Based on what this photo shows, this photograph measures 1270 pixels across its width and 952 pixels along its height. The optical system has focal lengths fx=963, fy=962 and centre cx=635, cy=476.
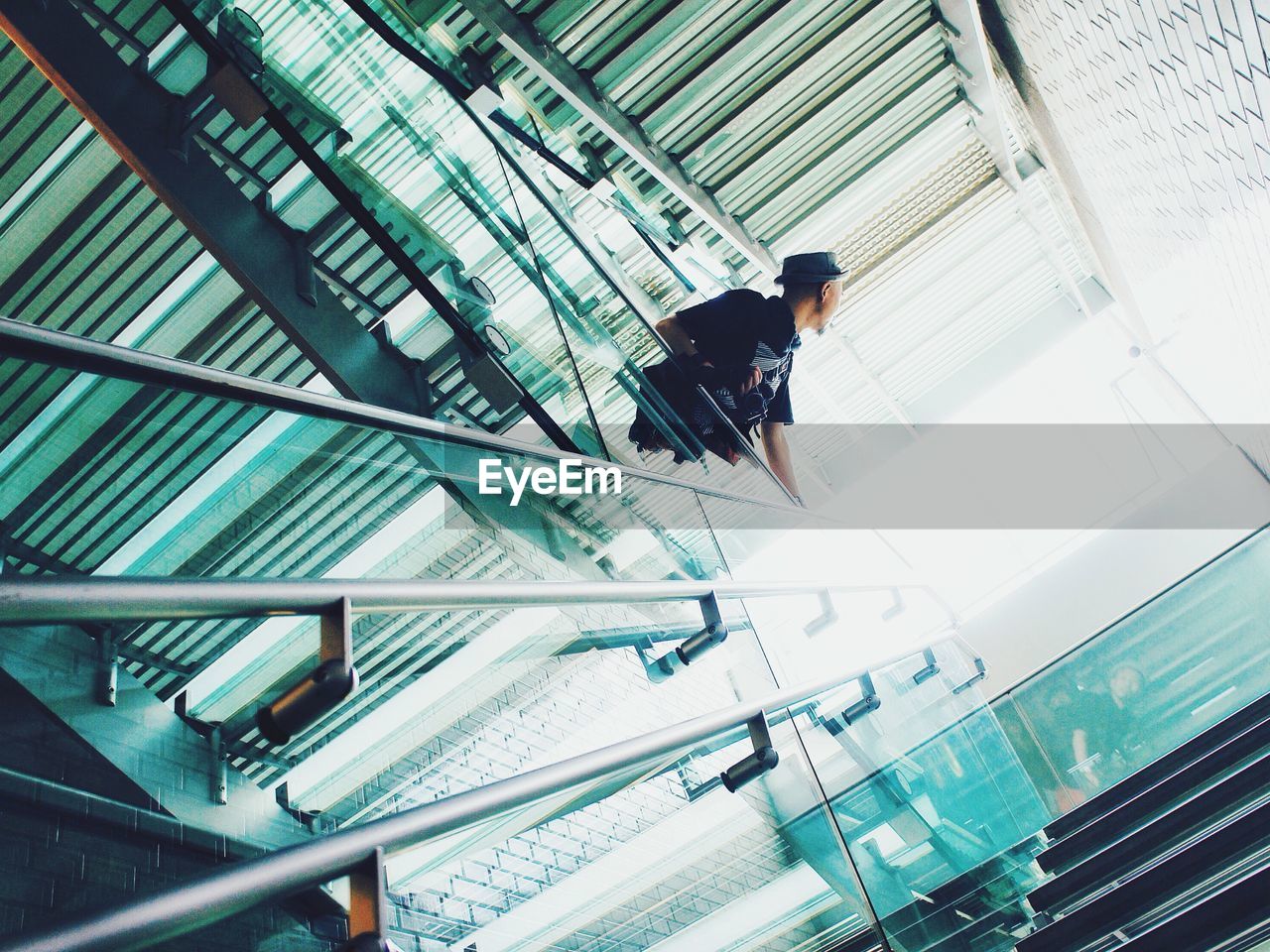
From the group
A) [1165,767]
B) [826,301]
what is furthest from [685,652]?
[1165,767]

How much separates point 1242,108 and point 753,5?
274 cm

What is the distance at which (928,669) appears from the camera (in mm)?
3963

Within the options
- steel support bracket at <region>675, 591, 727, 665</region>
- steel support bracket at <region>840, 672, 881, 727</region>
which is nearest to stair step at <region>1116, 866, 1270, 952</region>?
steel support bracket at <region>840, 672, 881, 727</region>

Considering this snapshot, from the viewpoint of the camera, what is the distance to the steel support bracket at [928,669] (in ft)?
12.3

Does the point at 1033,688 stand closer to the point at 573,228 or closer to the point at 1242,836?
the point at 1242,836

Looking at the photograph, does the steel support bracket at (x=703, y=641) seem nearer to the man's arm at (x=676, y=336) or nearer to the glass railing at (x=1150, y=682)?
the man's arm at (x=676, y=336)

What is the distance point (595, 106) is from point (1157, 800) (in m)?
4.32

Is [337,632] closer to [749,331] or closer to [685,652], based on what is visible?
[685,652]

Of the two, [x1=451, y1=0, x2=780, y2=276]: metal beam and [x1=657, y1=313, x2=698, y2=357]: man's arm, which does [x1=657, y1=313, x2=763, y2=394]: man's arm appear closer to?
[x1=657, y1=313, x2=698, y2=357]: man's arm

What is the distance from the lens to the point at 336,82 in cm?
264

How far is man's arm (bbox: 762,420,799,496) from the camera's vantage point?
4.82m

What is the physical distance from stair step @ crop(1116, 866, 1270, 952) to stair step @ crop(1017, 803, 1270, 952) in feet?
0.97

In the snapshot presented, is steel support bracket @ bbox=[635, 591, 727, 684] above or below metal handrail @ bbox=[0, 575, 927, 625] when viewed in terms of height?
above

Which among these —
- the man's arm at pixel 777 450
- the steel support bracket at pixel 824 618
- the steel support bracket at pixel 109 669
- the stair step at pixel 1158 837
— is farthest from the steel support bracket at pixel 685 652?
the man's arm at pixel 777 450
